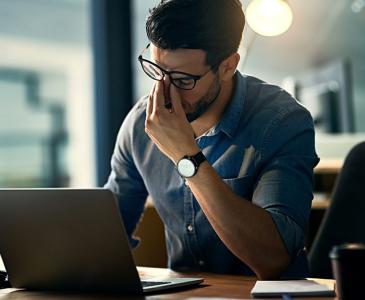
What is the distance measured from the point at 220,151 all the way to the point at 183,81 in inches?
8.3

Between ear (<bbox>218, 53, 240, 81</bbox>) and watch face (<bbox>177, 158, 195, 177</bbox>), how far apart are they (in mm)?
299

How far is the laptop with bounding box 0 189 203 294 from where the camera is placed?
1.33 meters

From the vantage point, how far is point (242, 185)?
1831 mm

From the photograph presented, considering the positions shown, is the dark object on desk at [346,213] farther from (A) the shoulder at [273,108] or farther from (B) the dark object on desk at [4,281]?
(B) the dark object on desk at [4,281]

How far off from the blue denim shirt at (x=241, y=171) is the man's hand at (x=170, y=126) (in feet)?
0.47

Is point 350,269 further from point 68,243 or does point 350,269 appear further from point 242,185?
point 242,185

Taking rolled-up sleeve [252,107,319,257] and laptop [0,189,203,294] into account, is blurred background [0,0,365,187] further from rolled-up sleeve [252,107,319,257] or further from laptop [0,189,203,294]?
laptop [0,189,203,294]

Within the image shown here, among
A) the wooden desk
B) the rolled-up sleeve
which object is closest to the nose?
the rolled-up sleeve

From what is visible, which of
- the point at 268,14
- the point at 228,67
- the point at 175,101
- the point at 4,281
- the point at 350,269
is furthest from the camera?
the point at 268,14

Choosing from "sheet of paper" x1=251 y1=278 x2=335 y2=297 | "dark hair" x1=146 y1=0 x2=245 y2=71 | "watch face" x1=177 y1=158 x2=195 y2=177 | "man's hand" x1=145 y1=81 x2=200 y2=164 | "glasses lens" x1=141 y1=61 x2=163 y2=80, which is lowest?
"sheet of paper" x1=251 y1=278 x2=335 y2=297

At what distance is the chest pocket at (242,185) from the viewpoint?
5.99ft

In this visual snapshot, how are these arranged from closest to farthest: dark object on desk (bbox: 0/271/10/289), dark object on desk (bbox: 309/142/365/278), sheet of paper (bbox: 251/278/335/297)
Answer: sheet of paper (bbox: 251/278/335/297) < dark object on desk (bbox: 0/271/10/289) < dark object on desk (bbox: 309/142/365/278)

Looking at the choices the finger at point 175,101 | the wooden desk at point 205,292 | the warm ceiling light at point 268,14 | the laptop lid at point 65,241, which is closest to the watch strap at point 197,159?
the finger at point 175,101

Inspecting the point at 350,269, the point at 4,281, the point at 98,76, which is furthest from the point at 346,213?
the point at 98,76
